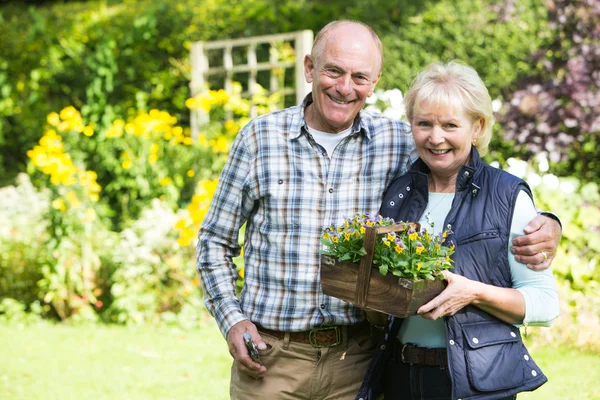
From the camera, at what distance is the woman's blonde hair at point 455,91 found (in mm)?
2352

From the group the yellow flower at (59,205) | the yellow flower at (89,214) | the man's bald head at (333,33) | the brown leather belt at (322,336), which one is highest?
the man's bald head at (333,33)

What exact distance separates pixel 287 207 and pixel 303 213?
61 millimetres

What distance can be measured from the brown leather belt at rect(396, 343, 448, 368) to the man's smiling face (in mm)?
810

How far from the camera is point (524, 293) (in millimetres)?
2232

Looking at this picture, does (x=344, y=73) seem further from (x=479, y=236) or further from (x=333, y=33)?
(x=479, y=236)

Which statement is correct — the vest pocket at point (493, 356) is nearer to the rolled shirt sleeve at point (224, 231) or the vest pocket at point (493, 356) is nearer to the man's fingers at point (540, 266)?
the man's fingers at point (540, 266)

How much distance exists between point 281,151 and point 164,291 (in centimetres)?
395

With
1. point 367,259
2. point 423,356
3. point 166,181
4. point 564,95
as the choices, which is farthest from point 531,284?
point 166,181

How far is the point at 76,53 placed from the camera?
912cm

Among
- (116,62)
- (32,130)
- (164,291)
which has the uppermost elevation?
(116,62)

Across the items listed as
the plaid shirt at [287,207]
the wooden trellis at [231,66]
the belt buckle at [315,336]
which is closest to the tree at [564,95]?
the wooden trellis at [231,66]

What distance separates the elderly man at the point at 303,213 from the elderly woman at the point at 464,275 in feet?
0.61

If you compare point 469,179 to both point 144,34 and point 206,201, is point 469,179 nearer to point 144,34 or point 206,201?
point 206,201

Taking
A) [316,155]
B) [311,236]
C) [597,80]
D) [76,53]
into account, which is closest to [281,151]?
[316,155]
